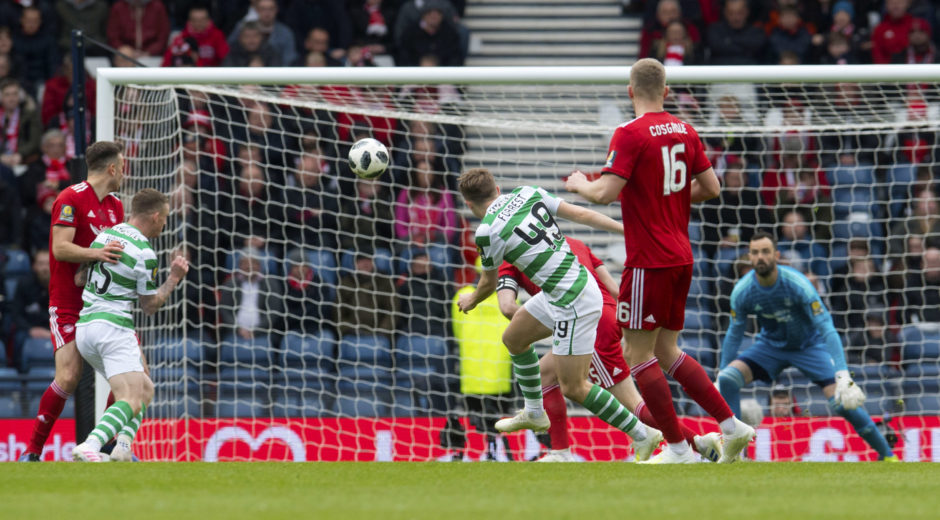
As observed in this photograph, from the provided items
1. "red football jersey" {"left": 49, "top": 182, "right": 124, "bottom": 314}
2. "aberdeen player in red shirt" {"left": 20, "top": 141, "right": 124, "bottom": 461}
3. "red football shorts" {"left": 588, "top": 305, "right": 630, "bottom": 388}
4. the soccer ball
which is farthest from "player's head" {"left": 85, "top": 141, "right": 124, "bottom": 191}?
"red football shorts" {"left": 588, "top": 305, "right": 630, "bottom": 388}

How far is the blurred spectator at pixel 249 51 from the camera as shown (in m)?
13.6

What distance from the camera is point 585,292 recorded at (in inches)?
268

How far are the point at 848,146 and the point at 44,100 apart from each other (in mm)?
8466

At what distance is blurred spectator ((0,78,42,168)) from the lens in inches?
525

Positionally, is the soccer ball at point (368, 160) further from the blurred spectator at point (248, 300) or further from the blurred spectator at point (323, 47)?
the blurred spectator at point (323, 47)

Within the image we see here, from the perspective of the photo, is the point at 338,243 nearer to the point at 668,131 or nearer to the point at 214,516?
the point at 668,131

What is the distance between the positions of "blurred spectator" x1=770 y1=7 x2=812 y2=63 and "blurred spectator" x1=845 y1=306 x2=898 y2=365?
138 inches

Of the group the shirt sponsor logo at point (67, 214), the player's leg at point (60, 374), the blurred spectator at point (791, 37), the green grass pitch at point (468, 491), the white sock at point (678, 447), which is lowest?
the green grass pitch at point (468, 491)

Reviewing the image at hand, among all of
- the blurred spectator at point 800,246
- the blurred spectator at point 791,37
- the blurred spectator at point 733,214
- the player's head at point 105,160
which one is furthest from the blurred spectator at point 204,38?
the blurred spectator at point 800,246

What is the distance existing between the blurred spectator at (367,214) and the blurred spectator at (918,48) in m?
5.66

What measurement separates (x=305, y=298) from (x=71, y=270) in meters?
3.19

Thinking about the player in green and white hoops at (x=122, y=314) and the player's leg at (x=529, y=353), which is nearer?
the player's leg at (x=529, y=353)

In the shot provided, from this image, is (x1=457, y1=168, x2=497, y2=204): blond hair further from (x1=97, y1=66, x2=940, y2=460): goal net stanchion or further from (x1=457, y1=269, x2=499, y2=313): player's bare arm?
(x1=97, y1=66, x2=940, y2=460): goal net stanchion

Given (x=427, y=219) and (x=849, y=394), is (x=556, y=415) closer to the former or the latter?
(x=849, y=394)
